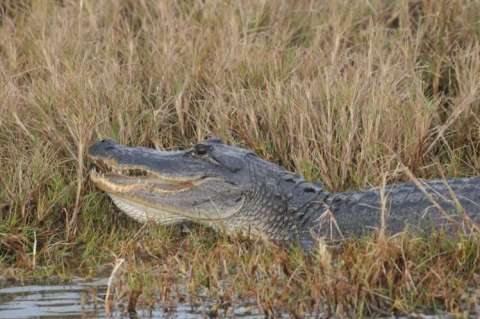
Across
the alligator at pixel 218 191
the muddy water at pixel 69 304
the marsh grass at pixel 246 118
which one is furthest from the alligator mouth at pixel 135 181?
the muddy water at pixel 69 304

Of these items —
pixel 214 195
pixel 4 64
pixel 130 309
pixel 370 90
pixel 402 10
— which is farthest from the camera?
pixel 402 10

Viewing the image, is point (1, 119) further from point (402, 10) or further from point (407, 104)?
point (402, 10)

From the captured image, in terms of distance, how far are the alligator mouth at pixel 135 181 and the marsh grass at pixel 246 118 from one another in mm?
137

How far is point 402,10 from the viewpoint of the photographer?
8.50 m

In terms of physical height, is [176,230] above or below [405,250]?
below

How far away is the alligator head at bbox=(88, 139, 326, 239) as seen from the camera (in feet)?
21.6

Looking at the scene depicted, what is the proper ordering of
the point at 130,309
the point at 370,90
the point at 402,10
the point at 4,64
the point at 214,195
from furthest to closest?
the point at 402,10, the point at 4,64, the point at 370,90, the point at 214,195, the point at 130,309

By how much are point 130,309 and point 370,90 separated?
268cm

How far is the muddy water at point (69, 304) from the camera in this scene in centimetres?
504

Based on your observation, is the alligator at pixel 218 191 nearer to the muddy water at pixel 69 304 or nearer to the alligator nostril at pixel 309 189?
the alligator nostril at pixel 309 189

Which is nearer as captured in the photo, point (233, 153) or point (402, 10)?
point (233, 153)

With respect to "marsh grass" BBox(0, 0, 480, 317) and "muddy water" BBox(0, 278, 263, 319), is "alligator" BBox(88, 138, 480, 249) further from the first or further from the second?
"muddy water" BBox(0, 278, 263, 319)

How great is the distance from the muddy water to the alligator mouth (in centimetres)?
87

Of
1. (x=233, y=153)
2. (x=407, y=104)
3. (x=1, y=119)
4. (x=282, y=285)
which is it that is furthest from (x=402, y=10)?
(x=282, y=285)
